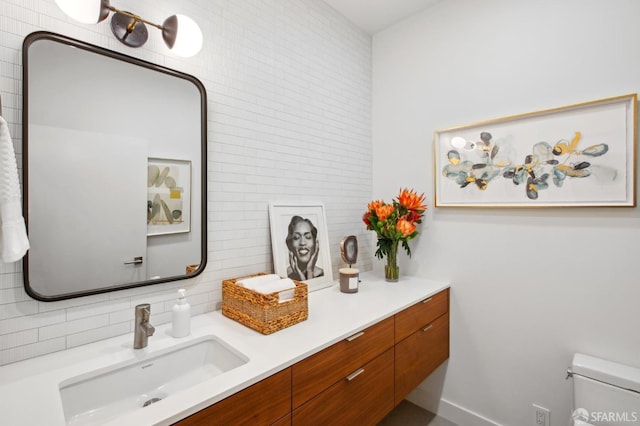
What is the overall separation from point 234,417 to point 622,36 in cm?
230

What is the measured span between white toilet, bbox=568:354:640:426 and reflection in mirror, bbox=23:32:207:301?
6.12 feet

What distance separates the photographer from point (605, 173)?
60.7 inches

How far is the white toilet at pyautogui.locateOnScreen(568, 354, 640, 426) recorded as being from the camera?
1375mm

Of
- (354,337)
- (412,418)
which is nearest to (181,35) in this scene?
(354,337)

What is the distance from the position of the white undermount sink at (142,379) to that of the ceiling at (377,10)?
2194 millimetres

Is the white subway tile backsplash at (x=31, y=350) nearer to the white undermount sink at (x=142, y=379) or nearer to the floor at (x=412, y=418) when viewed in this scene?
the white undermount sink at (x=142, y=379)

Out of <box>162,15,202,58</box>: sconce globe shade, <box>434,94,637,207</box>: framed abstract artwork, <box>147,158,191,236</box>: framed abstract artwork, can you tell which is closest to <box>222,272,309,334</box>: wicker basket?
Answer: <box>147,158,191,236</box>: framed abstract artwork

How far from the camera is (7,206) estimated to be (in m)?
0.90

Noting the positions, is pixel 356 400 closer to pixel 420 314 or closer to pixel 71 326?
pixel 420 314

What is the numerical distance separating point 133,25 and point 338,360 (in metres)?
1.56

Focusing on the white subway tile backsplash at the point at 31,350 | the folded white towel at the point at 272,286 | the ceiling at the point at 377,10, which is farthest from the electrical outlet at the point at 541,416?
the ceiling at the point at 377,10

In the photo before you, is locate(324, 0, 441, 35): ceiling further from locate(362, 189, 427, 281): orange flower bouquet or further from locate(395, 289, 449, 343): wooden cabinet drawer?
locate(395, 289, 449, 343): wooden cabinet drawer

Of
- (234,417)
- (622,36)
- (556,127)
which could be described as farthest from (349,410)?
(622,36)

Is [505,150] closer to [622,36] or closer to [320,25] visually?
[622,36]
